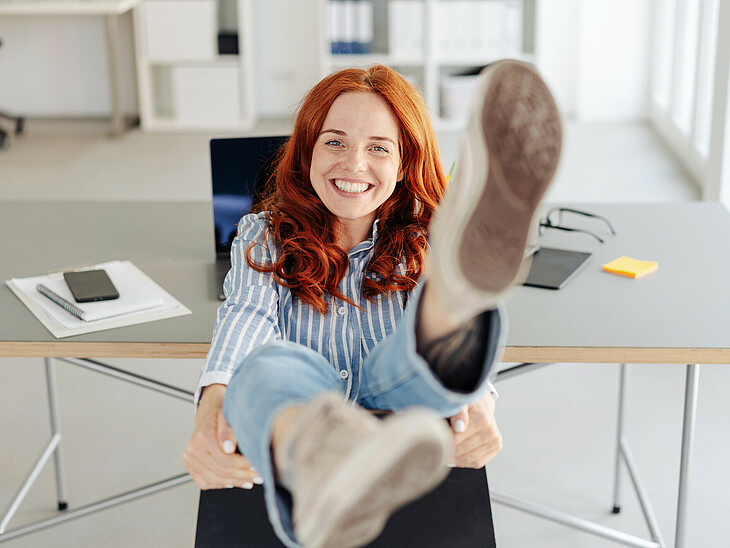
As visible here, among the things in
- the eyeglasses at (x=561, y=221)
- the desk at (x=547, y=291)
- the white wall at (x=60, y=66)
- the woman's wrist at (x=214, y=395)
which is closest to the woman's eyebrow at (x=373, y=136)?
the desk at (x=547, y=291)

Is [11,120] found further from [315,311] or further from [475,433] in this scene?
[475,433]

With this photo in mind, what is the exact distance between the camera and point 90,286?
174 cm

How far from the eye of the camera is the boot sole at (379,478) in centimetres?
79

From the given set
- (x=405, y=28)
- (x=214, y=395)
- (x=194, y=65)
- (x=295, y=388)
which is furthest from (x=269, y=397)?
(x=194, y=65)

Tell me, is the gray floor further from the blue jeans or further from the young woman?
the blue jeans

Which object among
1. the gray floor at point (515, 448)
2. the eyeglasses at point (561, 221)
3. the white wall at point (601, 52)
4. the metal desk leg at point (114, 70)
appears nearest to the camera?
the eyeglasses at point (561, 221)

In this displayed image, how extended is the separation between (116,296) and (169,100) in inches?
187

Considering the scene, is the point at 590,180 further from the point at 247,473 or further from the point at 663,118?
the point at 247,473

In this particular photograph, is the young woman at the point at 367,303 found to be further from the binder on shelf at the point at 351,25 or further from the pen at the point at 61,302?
the binder on shelf at the point at 351,25

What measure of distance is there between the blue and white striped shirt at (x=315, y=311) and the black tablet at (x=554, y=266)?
15.0 inches

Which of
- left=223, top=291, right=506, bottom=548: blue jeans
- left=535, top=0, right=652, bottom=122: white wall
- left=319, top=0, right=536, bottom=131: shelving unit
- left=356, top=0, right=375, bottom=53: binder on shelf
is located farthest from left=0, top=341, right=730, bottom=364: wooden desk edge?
left=535, top=0, right=652, bottom=122: white wall

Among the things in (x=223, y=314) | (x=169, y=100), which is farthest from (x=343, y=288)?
(x=169, y=100)

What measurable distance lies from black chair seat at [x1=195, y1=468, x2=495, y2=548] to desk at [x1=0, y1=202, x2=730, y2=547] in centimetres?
25

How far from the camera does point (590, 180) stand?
482 cm
